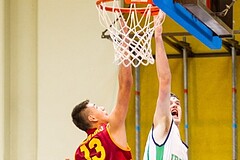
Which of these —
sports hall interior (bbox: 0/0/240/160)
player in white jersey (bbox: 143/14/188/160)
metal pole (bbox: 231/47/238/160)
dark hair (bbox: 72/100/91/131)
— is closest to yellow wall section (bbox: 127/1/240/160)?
sports hall interior (bbox: 0/0/240/160)

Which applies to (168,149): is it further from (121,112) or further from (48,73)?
(48,73)

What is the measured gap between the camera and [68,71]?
7605 mm

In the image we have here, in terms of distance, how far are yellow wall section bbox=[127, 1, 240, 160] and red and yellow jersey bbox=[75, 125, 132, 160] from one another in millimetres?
2977

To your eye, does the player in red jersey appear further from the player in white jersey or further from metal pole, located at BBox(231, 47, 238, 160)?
metal pole, located at BBox(231, 47, 238, 160)

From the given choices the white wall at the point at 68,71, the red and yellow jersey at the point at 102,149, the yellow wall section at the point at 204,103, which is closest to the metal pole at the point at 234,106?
the yellow wall section at the point at 204,103

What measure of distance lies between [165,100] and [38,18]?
3.89m

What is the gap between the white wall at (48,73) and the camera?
7512 mm

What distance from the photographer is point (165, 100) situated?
168 inches

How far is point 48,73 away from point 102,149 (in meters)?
3.29

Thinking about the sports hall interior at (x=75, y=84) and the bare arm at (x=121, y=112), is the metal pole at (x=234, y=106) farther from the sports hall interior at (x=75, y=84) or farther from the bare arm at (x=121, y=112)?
the bare arm at (x=121, y=112)

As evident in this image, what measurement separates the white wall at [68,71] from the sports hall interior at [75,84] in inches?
0.5

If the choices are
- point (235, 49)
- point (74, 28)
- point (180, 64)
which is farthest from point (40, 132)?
point (235, 49)

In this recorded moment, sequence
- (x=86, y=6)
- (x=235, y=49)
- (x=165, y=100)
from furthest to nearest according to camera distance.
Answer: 1. (x=86, y=6)
2. (x=235, y=49)
3. (x=165, y=100)

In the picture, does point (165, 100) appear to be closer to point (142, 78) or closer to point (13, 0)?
point (142, 78)
